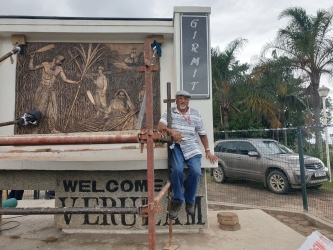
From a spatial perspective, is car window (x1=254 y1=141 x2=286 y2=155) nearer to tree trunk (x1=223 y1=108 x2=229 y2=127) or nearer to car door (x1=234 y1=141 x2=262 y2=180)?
car door (x1=234 y1=141 x2=262 y2=180)

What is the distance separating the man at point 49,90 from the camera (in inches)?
183

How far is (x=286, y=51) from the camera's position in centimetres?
1620

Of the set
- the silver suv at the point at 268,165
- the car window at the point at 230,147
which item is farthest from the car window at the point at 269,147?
the car window at the point at 230,147

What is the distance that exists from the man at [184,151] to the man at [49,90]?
2.11 m

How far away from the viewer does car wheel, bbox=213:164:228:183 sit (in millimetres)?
9576

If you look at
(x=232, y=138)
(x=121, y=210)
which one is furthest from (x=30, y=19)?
(x=232, y=138)

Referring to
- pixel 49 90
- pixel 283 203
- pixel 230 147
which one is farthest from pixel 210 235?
pixel 230 147

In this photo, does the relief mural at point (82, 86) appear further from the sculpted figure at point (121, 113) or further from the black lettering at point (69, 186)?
the black lettering at point (69, 186)

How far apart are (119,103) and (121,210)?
8.30 feet

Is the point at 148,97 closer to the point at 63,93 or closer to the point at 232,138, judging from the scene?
the point at 63,93

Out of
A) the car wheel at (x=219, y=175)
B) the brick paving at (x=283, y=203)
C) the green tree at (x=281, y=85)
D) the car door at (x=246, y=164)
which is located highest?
the green tree at (x=281, y=85)

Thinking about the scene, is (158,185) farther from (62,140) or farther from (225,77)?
(225,77)

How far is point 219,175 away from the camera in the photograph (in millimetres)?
9812

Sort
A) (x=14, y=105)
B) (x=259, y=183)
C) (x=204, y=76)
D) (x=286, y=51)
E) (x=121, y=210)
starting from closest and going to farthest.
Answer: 1. (x=121, y=210)
2. (x=204, y=76)
3. (x=14, y=105)
4. (x=259, y=183)
5. (x=286, y=51)
